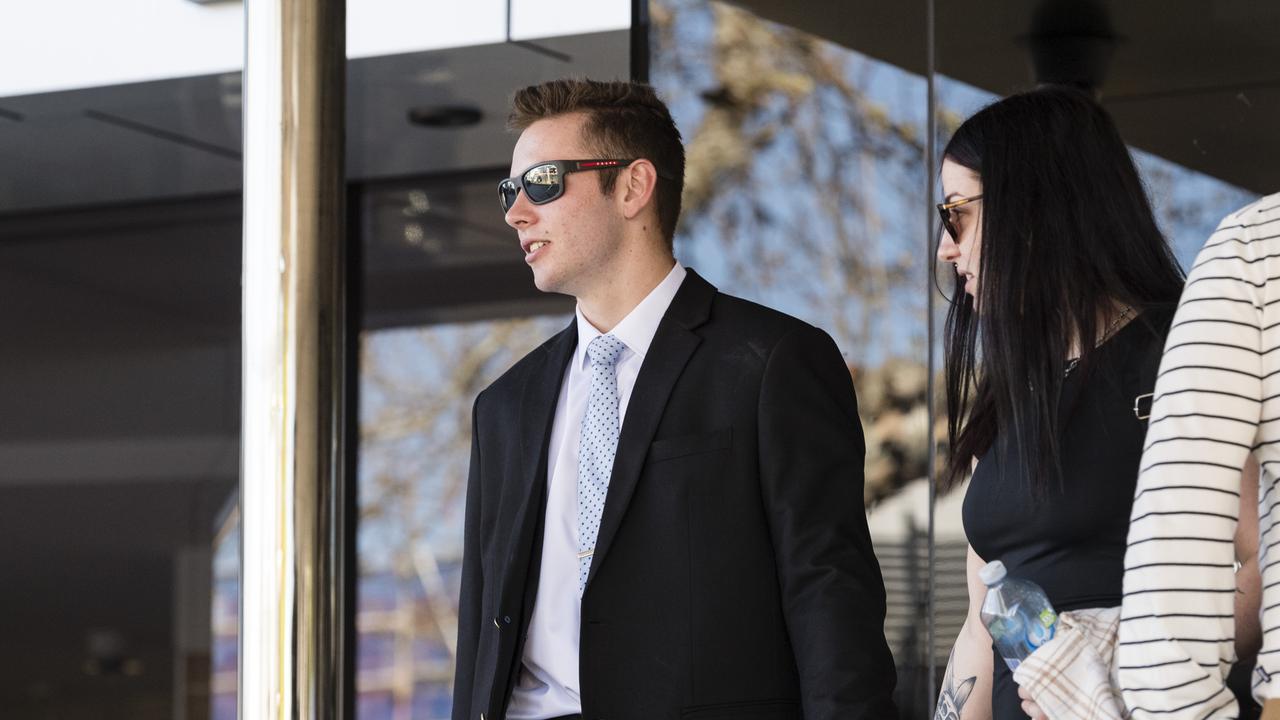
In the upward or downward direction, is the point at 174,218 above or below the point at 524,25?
below

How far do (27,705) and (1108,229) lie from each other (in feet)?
23.6

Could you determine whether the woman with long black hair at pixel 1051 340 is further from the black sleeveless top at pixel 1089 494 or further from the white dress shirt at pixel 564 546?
the white dress shirt at pixel 564 546

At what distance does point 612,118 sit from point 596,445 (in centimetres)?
70

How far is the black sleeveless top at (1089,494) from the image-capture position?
2119 mm

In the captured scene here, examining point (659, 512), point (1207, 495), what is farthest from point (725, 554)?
point (1207, 495)

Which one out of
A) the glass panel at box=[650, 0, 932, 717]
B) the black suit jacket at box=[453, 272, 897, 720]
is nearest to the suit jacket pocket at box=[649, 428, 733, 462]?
the black suit jacket at box=[453, 272, 897, 720]

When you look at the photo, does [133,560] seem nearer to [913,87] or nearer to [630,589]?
[913,87]

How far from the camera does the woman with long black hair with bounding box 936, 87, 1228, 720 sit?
214cm

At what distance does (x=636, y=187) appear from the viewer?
3033mm

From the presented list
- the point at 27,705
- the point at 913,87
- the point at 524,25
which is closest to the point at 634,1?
the point at 524,25

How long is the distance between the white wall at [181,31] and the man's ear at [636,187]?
262cm

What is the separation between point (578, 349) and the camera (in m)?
2.93

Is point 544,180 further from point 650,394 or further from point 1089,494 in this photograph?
point 1089,494

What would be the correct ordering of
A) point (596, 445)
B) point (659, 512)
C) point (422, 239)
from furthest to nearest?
point (422, 239) < point (596, 445) < point (659, 512)
